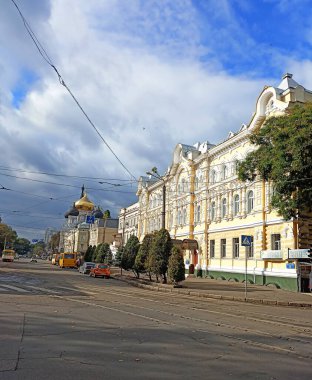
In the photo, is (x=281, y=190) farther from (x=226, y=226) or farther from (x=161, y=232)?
(x=226, y=226)

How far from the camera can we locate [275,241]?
32.2 meters

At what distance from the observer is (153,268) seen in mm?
29984

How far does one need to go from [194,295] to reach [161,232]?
711 centimetres

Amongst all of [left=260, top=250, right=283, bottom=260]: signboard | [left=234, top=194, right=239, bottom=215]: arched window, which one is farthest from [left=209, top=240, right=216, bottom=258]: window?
[left=260, top=250, right=283, bottom=260]: signboard

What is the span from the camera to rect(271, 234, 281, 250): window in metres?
31.8

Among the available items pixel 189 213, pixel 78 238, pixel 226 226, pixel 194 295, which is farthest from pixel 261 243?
pixel 78 238

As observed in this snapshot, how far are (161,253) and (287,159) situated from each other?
11.8m

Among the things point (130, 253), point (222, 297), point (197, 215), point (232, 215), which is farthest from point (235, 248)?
point (222, 297)

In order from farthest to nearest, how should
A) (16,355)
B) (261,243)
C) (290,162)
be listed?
(261,243) → (290,162) → (16,355)

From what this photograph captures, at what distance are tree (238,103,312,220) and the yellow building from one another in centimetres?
323

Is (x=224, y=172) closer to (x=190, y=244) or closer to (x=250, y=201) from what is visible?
(x=250, y=201)

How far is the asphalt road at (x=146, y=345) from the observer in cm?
651

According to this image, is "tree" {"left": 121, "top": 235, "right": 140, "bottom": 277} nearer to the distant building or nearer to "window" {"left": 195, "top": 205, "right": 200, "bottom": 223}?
"window" {"left": 195, "top": 205, "right": 200, "bottom": 223}

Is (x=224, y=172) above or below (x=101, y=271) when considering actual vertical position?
above
